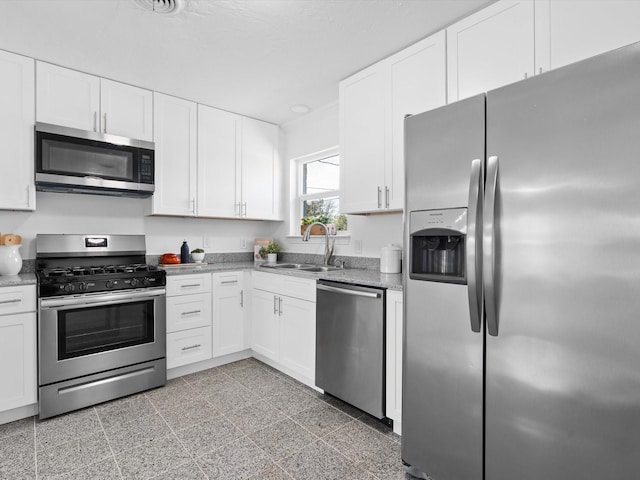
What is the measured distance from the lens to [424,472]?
5.49 feet

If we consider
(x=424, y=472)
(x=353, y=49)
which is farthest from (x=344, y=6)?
(x=424, y=472)

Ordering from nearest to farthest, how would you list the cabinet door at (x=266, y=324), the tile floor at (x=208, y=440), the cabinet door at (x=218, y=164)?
the tile floor at (x=208, y=440) → the cabinet door at (x=266, y=324) → the cabinet door at (x=218, y=164)

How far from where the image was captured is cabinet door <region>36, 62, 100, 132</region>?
259 centimetres

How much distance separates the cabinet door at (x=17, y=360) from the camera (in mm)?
2205

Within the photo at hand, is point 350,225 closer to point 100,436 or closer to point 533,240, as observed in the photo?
Answer: point 533,240

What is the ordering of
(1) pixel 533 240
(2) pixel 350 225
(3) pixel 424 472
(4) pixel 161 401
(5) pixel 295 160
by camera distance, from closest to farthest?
(1) pixel 533 240 → (3) pixel 424 472 → (4) pixel 161 401 → (2) pixel 350 225 → (5) pixel 295 160

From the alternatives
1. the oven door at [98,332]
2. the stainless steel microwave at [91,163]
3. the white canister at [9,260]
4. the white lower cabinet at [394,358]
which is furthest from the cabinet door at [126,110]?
the white lower cabinet at [394,358]

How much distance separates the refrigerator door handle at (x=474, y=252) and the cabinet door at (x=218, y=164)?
8.65ft

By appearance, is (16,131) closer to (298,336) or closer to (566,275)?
(298,336)

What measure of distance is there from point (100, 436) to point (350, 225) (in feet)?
7.77

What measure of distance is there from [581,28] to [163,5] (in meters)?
2.11

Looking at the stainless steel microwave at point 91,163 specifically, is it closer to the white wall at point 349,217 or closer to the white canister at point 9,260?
the white canister at point 9,260

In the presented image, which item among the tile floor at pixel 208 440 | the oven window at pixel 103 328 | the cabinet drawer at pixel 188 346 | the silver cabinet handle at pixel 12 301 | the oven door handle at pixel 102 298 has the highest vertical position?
the silver cabinet handle at pixel 12 301

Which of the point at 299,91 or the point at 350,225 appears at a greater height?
the point at 299,91
